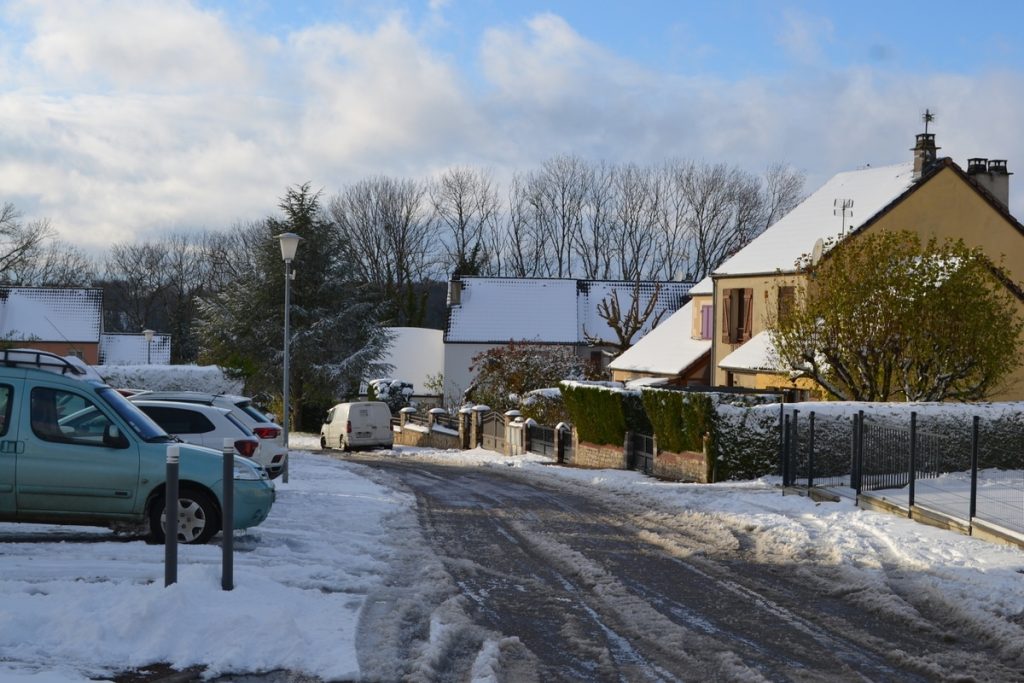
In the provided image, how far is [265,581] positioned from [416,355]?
5683cm

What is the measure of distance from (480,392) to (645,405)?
68.3ft

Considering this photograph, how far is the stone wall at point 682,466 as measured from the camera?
73.1ft

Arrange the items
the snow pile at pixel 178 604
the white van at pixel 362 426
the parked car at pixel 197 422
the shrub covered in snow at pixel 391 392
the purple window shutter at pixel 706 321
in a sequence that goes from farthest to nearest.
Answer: the shrub covered in snow at pixel 391 392 < the purple window shutter at pixel 706 321 < the white van at pixel 362 426 < the parked car at pixel 197 422 < the snow pile at pixel 178 604

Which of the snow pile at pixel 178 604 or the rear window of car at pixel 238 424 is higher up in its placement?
the rear window of car at pixel 238 424

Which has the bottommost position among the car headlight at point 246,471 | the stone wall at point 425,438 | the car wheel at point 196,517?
the stone wall at point 425,438

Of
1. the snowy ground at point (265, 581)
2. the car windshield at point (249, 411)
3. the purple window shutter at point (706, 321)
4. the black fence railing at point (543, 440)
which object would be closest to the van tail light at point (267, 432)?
the car windshield at point (249, 411)

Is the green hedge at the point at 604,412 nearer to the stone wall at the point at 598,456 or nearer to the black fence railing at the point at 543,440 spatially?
the stone wall at the point at 598,456

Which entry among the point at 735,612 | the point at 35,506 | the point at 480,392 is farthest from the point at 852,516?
the point at 480,392

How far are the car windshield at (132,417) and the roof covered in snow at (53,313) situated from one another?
→ 56.2 m

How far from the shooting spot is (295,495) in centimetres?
1648

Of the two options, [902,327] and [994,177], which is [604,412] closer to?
[902,327]

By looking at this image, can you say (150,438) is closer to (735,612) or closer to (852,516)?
(735,612)

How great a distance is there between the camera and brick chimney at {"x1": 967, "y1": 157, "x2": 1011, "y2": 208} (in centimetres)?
3938

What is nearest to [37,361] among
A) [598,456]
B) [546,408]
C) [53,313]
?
[598,456]
